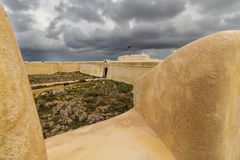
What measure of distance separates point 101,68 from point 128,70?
11.6m

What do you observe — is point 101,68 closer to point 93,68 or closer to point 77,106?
point 93,68

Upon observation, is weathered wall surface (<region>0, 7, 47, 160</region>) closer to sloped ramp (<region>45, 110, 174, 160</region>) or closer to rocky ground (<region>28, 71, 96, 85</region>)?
sloped ramp (<region>45, 110, 174, 160</region>)

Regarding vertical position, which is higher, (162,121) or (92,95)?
(162,121)

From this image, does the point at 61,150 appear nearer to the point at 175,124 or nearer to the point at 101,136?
the point at 101,136

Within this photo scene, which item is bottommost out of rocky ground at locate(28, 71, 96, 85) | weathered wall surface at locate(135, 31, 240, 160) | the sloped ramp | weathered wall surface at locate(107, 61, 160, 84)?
rocky ground at locate(28, 71, 96, 85)

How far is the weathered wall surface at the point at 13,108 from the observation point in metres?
1.98

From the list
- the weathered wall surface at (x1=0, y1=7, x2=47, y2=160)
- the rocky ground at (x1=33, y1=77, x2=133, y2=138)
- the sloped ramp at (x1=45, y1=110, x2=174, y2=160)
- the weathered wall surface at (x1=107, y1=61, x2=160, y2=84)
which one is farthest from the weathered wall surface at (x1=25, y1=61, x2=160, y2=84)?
the weathered wall surface at (x1=0, y1=7, x2=47, y2=160)

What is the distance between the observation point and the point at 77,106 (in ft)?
52.5

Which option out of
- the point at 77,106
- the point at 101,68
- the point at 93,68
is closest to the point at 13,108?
the point at 77,106

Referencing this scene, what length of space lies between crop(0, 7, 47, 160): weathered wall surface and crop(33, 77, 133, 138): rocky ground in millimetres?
9868

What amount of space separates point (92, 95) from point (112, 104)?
321 cm

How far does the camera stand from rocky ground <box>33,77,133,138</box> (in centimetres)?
1319

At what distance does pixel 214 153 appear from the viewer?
3221mm

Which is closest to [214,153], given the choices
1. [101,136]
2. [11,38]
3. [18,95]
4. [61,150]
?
[101,136]
